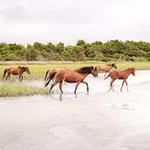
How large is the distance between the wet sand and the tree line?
5765cm

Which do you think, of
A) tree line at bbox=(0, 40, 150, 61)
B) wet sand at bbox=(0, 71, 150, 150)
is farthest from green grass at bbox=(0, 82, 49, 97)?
tree line at bbox=(0, 40, 150, 61)

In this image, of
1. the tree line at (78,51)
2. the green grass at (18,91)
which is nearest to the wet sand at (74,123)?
the green grass at (18,91)

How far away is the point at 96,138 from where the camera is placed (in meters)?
11.3

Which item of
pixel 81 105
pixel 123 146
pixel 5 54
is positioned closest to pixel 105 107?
pixel 81 105

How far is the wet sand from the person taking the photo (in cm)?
1070

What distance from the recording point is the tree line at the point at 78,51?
274 ft

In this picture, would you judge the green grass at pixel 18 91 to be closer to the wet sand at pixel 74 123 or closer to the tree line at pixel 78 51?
the wet sand at pixel 74 123

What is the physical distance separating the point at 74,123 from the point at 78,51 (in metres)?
82.8

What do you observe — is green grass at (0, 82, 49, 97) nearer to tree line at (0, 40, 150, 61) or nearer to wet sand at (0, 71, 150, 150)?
wet sand at (0, 71, 150, 150)

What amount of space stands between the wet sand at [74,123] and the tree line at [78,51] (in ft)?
189

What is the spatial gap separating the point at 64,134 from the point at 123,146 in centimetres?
191

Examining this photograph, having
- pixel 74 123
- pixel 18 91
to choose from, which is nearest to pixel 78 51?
pixel 18 91

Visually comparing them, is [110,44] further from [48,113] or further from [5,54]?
[48,113]

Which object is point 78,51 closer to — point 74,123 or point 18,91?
point 18,91
